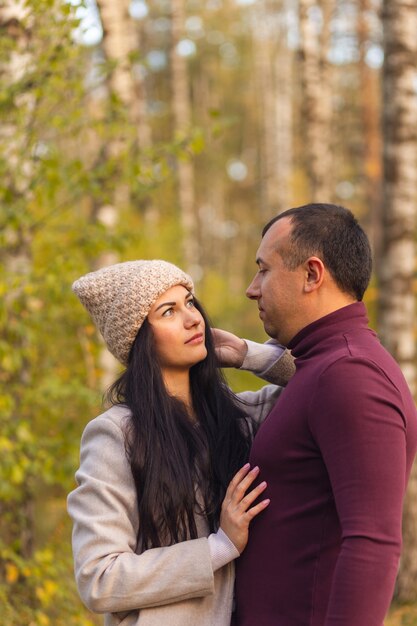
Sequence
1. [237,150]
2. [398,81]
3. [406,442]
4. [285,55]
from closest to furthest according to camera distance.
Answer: [406,442]
[398,81]
[285,55]
[237,150]

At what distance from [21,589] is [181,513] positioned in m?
3.13

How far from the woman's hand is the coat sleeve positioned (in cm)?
10

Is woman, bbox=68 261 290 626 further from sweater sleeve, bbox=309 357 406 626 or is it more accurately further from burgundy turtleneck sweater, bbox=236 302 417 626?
sweater sleeve, bbox=309 357 406 626

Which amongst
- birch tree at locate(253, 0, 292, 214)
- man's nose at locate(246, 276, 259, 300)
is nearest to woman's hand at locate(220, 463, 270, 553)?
man's nose at locate(246, 276, 259, 300)

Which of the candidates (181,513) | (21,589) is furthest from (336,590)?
(21,589)

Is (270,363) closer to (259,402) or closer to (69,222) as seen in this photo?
(259,402)

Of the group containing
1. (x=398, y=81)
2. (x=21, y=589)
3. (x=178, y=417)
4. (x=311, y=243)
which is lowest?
(x=21, y=589)

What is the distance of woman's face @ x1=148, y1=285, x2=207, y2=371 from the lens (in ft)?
9.77

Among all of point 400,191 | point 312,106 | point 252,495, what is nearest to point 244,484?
point 252,495

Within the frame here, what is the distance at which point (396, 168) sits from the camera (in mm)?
7258

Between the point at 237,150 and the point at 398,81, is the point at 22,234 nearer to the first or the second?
the point at 398,81

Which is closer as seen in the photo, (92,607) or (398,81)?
(92,607)

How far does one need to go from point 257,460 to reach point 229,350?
0.84 meters

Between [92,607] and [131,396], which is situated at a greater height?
[131,396]
